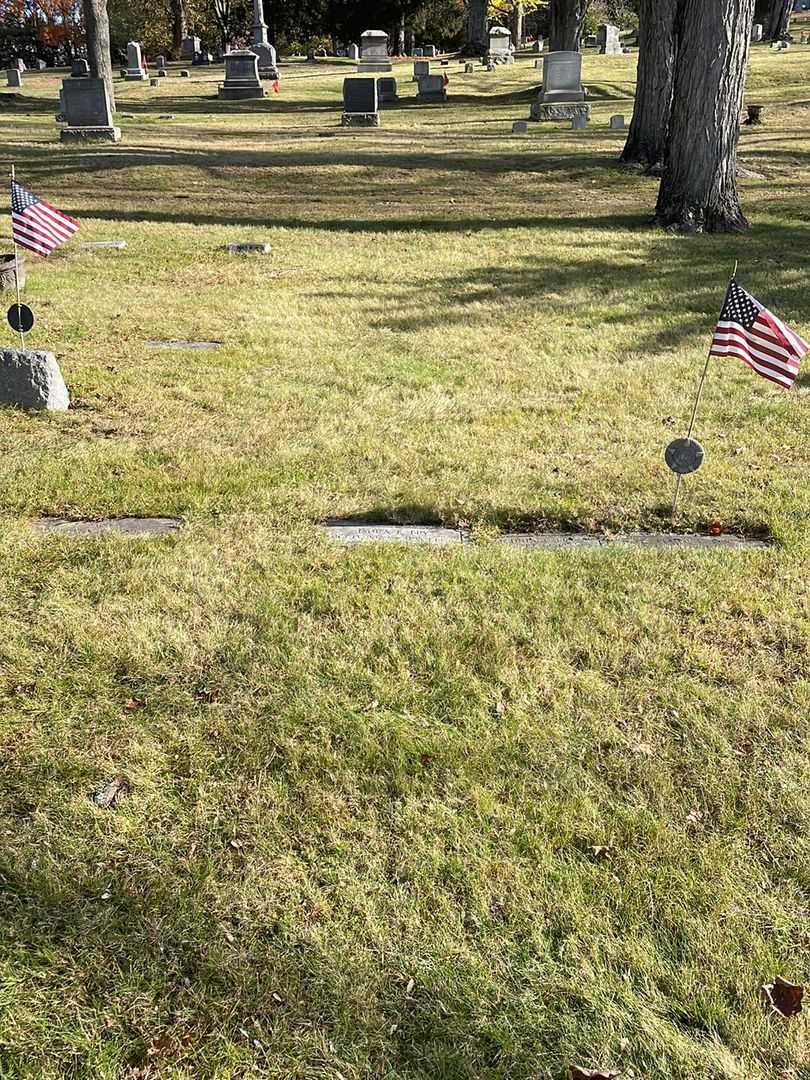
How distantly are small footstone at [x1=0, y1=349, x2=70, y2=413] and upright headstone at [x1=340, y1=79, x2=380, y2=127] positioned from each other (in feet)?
73.7

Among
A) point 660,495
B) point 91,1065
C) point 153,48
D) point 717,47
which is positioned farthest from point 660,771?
point 153,48

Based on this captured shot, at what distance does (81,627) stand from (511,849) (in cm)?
204

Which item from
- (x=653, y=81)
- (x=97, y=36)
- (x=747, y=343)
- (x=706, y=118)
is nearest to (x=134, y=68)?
(x=97, y=36)

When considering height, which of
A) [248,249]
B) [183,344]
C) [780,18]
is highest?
[780,18]

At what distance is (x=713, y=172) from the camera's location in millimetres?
12078

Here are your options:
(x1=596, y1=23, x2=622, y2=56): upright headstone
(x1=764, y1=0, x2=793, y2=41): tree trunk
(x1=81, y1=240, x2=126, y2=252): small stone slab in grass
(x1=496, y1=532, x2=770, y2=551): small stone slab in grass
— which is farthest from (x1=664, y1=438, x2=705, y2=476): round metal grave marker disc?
(x1=764, y1=0, x2=793, y2=41): tree trunk

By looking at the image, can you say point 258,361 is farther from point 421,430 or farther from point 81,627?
point 81,627

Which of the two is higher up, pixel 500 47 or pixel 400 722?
pixel 500 47

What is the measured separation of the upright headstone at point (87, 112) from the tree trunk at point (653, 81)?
12.0 m

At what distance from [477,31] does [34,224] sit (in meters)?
46.7

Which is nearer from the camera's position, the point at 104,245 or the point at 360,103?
the point at 104,245

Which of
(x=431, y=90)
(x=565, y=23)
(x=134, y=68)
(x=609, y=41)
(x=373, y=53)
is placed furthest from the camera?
(x=609, y=41)

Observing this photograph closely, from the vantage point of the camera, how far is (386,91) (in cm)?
3156

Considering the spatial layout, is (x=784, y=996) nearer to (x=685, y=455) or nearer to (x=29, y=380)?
(x=685, y=455)
